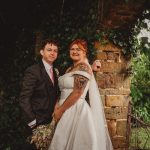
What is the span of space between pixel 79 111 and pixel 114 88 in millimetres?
892

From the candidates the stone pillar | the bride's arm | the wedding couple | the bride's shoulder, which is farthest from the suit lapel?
the stone pillar

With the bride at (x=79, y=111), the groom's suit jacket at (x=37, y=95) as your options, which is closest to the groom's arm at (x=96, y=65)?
the bride at (x=79, y=111)

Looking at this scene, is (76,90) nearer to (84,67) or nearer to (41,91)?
(84,67)

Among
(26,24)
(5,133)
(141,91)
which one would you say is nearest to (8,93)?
(5,133)

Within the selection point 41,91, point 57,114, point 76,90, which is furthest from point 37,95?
point 76,90

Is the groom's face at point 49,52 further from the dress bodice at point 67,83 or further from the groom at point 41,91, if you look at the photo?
the dress bodice at point 67,83

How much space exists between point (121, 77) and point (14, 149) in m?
2.08

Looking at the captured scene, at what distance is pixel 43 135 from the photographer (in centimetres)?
541

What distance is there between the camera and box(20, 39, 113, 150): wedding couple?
527cm

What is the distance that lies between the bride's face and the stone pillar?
45cm

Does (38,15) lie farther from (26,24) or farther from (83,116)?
(83,116)

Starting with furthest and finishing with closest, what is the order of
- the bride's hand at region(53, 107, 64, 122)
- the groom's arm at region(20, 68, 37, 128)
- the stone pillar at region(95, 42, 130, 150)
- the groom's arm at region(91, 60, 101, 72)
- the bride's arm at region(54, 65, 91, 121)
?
the stone pillar at region(95, 42, 130, 150) < the groom's arm at region(91, 60, 101, 72) < the bride's hand at region(53, 107, 64, 122) < the bride's arm at region(54, 65, 91, 121) < the groom's arm at region(20, 68, 37, 128)

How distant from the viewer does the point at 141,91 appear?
11.6 meters

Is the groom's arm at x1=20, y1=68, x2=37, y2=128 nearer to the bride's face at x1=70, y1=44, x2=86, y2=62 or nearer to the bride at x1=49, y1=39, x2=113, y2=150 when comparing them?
the bride at x1=49, y1=39, x2=113, y2=150
